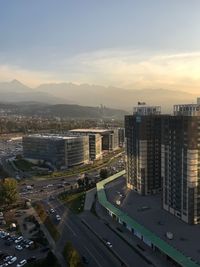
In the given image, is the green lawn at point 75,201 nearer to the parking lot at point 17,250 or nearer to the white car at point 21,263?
the parking lot at point 17,250

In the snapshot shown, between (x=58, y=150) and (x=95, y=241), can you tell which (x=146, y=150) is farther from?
(x=58, y=150)

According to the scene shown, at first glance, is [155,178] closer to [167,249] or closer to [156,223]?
[156,223]

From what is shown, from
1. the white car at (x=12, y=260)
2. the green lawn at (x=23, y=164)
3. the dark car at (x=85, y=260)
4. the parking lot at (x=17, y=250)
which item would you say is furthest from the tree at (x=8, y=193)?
the green lawn at (x=23, y=164)

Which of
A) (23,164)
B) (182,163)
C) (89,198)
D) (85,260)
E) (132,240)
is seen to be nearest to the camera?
(85,260)

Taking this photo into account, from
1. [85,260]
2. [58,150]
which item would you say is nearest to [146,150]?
[85,260]

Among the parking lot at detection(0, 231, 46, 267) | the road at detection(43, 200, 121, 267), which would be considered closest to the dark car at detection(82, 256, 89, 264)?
the road at detection(43, 200, 121, 267)

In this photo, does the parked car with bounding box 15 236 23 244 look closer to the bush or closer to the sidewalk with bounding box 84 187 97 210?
the bush

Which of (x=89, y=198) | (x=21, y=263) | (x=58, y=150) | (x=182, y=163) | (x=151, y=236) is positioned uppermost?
(x=182, y=163)

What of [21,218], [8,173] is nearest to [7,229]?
[21,218]
